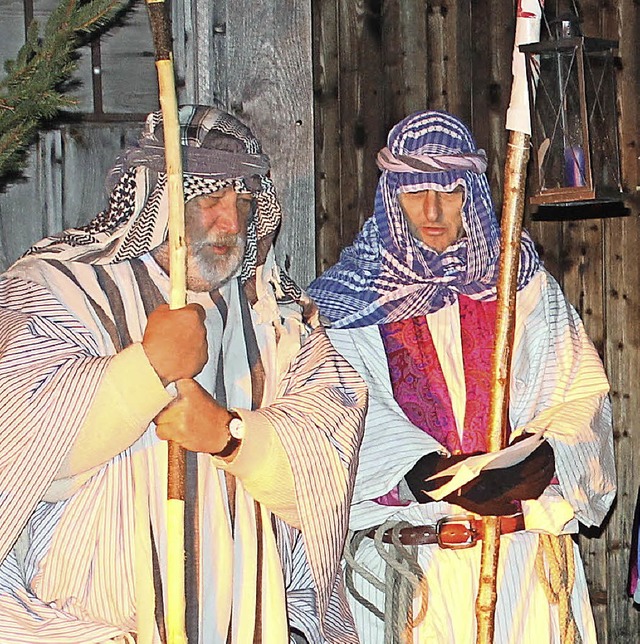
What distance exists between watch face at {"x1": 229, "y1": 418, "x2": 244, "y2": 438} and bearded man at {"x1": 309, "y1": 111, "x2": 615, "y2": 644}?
0.69 metres

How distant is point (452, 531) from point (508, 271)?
80 cm

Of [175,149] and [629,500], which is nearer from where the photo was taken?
[175,149]

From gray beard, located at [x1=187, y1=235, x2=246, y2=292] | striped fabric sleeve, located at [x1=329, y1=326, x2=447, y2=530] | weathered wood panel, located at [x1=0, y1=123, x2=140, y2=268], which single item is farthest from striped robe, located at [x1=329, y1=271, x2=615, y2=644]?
weathered wood panel, located at [x1=0, y1=123, x2=140, y2=268]

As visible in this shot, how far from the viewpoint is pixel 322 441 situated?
365 centimetres

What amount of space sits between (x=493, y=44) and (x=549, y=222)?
0.70m

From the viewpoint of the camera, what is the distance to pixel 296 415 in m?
A: 3.62

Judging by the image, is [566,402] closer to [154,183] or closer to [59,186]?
[154,183]

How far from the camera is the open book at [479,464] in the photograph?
12.8 feet

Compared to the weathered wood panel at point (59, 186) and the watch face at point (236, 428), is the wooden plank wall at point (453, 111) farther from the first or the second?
the watch face at point (236, 428)

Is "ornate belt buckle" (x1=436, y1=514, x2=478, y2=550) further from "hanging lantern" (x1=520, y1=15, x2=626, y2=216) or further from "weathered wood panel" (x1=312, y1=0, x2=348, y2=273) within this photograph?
"weathered wood panel" (x1=312, y1=0, x2=348, y2=273)

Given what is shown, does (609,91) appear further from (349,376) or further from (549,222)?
(549,222)

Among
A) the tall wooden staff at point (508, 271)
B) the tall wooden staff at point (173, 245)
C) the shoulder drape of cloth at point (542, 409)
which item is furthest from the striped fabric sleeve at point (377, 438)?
the tall wooden staff at point (173, 245)

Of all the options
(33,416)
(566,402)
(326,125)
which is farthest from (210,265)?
(326,125)

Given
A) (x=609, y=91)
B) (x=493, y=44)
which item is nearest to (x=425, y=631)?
(x=609, y=91)
